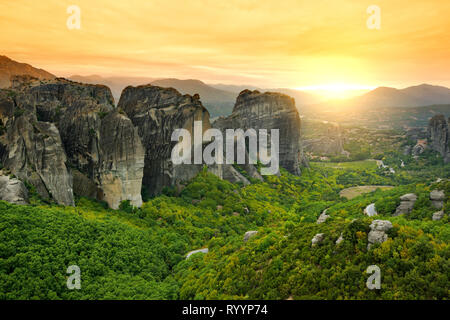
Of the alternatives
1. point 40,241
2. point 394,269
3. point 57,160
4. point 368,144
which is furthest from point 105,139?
point 368,144

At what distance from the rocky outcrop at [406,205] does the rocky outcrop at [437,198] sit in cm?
224

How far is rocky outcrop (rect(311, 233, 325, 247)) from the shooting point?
2061cm

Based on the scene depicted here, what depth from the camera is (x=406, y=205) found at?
1282 inches

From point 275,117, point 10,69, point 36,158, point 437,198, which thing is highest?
point 10,69

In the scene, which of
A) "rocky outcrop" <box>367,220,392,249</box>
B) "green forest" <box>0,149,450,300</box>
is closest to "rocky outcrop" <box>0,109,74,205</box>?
"green forest" <box>0,149,450,300</box>

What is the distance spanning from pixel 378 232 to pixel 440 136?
373 ft

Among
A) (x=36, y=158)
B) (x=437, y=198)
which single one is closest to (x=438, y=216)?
(x=437, y=198)

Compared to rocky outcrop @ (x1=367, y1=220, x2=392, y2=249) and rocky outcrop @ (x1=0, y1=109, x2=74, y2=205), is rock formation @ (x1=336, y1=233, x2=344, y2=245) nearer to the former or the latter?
rocky outcrop @ (x1=367, y1=220, x2=392, y2=249)

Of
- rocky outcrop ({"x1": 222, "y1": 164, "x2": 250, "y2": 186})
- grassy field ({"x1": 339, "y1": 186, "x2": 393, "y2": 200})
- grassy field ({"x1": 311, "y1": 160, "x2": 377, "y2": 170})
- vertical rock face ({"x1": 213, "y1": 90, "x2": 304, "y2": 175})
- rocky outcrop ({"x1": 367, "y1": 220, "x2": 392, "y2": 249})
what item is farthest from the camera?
grassy field ({"x1": 311, "y1": 160, "x2": 377, "y2": 170})

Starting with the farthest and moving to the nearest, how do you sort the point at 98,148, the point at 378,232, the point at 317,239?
the point at 98,148
the point at 317,239
the point at 378,232

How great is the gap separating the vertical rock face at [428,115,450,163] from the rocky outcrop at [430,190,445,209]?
282 ft

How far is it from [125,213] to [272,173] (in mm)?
40647

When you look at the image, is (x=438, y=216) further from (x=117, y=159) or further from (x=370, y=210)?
(x=117, y=159)

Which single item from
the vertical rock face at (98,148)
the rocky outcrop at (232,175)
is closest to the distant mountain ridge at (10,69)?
the vertical rock face at (98,148)
